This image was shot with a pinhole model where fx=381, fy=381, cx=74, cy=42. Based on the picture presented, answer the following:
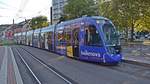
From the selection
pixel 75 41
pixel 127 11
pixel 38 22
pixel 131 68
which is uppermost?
pixel 38 22

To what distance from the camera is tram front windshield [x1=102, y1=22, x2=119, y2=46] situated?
23.8 m

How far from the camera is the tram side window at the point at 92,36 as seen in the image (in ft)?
80.0

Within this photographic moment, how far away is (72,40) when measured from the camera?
30172mm

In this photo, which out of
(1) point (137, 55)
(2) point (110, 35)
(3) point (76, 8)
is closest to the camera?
(2) point (110, 35)

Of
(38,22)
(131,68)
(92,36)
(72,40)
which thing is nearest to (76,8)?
(72,40)

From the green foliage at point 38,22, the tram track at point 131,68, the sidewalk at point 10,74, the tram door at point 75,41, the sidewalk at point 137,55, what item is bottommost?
the sidewalk at point 10,74

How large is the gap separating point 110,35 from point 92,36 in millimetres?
1428

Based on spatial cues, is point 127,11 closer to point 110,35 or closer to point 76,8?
point 76,8

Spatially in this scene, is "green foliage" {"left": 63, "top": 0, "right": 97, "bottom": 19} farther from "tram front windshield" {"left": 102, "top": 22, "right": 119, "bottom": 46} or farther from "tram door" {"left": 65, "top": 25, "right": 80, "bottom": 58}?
"tram front windshield" {"left": 102, "top": 22, "right": 119, "bottom": 46}

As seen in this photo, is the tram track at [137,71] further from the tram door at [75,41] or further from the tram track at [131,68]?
the tram door at [75,41]

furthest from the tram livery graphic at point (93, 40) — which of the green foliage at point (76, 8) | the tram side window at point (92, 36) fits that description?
the green foliage at point (76, 8)

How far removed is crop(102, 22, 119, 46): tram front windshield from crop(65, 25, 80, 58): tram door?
4162 millimetres

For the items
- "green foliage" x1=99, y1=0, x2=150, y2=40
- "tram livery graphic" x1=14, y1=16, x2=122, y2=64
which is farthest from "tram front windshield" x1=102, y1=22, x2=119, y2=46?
"green foliage" x1=99, y1=0, x2=150, y2=40

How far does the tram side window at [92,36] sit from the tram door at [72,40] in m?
2.45
